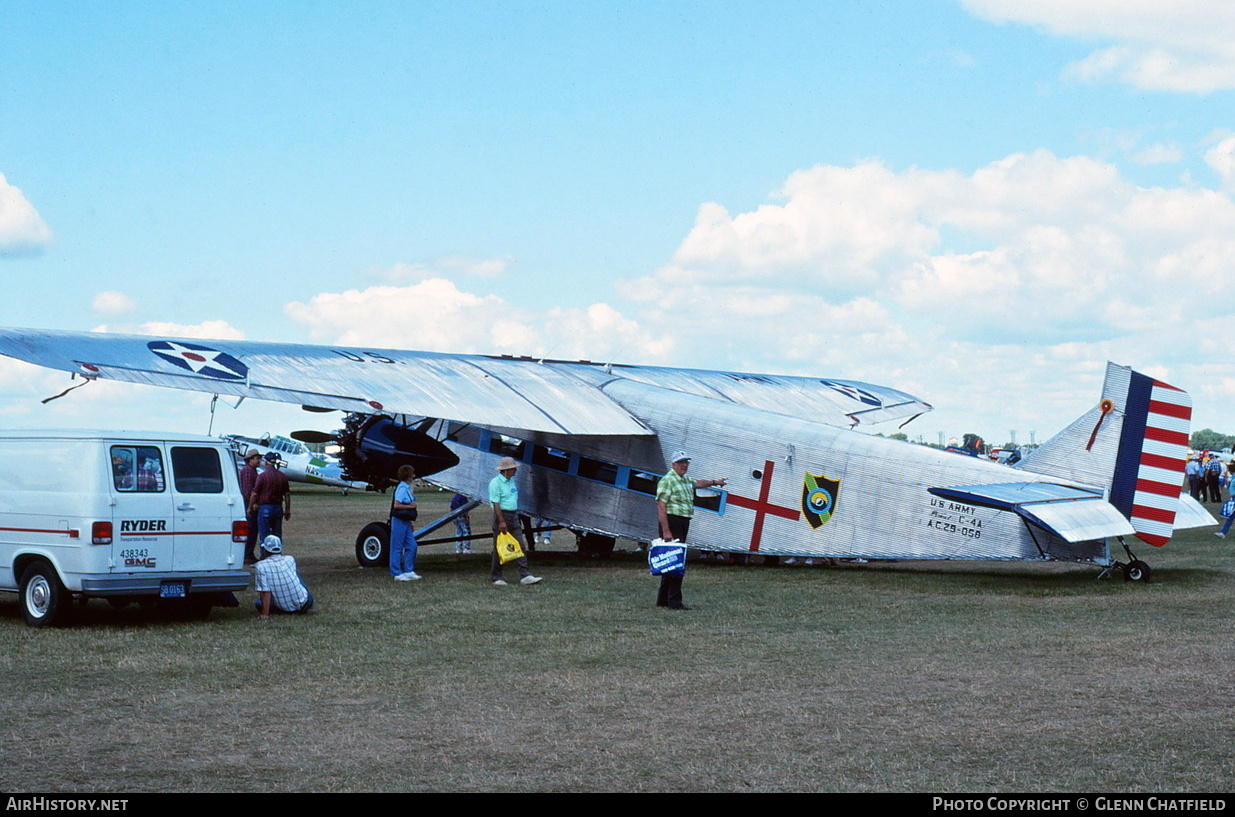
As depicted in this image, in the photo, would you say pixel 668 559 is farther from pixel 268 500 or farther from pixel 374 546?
pixel 268 500

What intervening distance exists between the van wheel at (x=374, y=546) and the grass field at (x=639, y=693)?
3204mm

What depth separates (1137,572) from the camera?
15305mm

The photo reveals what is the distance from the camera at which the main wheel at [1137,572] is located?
15.3 m

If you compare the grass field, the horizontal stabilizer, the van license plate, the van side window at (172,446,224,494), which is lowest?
the van license plate

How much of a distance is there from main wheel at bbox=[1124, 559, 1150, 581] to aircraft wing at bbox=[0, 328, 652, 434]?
6841 millimetres

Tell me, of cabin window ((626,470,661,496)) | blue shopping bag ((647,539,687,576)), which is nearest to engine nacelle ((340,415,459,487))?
cabin window ((626,470,661,496))

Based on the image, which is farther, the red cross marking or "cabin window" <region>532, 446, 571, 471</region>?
"cabin window" <region>532, 446, 571, 471</region>

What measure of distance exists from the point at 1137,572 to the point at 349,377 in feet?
34.5

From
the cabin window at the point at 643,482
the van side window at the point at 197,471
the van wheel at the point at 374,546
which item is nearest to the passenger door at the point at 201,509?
the van side window at the point at 197,471

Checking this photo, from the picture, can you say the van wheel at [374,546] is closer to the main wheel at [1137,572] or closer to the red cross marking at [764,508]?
the red cross marking at [764,508]

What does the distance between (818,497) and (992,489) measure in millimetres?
2547

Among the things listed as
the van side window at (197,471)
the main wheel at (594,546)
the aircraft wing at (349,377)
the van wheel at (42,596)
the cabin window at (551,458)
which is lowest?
the main wheel at (594,546)

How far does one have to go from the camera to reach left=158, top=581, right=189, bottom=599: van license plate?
38.4 feet

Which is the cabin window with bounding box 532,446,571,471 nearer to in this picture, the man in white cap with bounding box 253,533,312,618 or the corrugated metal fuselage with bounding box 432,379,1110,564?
the corrugated metal fuselage with bounding box 432,379,1110,564
